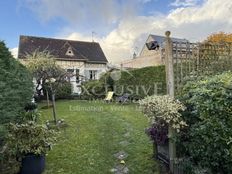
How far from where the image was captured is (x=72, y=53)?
32.0 meters

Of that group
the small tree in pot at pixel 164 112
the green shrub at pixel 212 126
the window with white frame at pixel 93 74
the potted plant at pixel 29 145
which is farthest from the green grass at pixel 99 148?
the window with white frame at pixel 93 74

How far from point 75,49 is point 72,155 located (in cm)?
2712

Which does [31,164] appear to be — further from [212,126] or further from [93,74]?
[93,74]

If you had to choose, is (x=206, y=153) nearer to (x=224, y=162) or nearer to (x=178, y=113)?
(x=224, y=162)

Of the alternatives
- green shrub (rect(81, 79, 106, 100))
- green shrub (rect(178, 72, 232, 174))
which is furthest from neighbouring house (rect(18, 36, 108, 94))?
green shrub (rect(178, 72, 232, 174))

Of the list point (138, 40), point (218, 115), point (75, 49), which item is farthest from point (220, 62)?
point (138, 40)

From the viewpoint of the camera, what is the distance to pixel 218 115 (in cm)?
457

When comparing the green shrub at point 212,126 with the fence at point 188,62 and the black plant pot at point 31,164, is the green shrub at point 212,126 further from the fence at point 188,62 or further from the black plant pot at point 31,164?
the black plant pot at point 31,164

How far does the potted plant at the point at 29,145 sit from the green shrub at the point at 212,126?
3.10m

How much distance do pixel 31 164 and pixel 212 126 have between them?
371 cm

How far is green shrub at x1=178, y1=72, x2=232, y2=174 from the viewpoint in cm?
449

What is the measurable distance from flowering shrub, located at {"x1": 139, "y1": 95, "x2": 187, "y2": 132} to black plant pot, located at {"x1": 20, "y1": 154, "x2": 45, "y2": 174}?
251 centimetres

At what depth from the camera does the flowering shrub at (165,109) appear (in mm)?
5398

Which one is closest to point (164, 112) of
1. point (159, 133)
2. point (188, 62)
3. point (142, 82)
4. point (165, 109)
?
point (165, 109)
